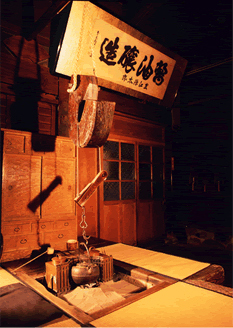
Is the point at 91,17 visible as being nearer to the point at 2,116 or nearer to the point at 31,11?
the point at 31,11

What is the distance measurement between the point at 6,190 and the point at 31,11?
3.25m

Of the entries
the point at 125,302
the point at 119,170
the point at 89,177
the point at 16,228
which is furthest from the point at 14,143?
the point at 119,170

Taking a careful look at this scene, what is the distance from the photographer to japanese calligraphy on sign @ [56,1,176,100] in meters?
3.88

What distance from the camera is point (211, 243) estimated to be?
21.8 feet

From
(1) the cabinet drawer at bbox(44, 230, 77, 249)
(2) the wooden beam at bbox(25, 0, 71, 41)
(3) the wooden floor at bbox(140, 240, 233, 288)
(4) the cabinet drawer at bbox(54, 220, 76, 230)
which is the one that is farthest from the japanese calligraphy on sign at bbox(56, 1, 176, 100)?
(3) the wooden floor at bbox(140, 240, 233, 288)

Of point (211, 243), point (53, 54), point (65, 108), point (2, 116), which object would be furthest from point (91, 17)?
point (211, 243)

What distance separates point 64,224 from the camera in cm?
365

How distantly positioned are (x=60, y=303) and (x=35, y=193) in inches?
76.4

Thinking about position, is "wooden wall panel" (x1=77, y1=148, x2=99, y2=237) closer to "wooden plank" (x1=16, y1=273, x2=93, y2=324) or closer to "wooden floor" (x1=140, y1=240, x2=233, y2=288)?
"wooden floor" (x1=140, y1=240, x2=233, y2=288)

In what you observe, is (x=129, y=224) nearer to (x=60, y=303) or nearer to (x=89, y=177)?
(x=89, y=177)

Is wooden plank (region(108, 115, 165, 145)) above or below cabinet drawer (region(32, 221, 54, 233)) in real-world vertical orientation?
above

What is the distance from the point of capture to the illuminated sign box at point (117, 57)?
3.83 meters

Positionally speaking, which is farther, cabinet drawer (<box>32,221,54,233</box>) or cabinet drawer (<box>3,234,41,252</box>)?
cabinet drawer (<box>32,221,54,233</box>)

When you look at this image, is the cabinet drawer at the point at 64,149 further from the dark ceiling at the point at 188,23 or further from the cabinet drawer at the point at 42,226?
the dark ceiling at the point at 188,23
